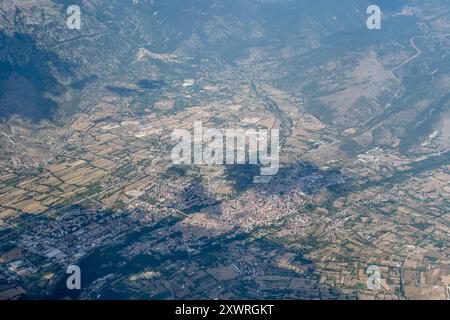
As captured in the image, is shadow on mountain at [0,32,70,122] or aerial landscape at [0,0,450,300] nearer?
aerial landscape at [0,0,450,300]

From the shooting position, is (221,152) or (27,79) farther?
(27,79)

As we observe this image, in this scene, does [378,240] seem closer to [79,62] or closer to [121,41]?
[79,62]

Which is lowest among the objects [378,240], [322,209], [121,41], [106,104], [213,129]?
[378,240]

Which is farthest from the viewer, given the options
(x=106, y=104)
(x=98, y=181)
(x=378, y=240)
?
(x=106, y=104)

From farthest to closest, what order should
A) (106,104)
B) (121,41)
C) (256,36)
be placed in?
(256,36)
(121,41)
(106,104)

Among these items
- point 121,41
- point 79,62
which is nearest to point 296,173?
point 79,62

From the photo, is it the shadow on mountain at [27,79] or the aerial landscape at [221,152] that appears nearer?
the aerial landscape at [221,152]

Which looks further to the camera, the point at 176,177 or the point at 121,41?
the point at 121,41

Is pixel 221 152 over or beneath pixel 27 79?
beneath
